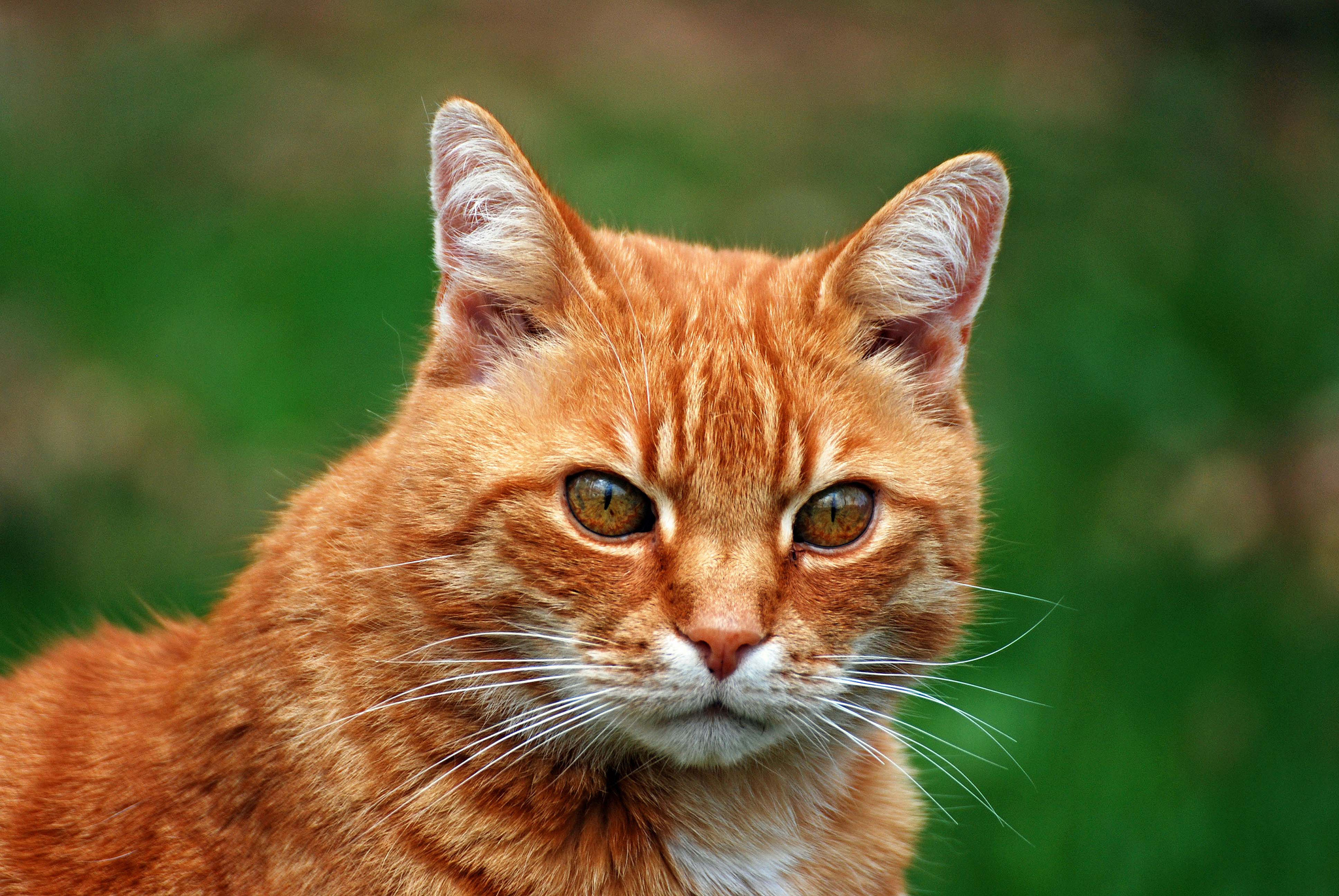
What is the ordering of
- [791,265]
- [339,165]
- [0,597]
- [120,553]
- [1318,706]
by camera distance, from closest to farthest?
1. [791,265]
2. [1318,706]
3. [0,597]
4. [120,553]
5. [339,165]

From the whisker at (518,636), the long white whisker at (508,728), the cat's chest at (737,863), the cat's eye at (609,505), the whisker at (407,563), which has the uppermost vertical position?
the cat's eye at (609,505)

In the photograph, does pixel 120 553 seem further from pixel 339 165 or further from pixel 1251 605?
pixel 1251 605

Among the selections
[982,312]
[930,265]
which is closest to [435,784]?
[930,265]

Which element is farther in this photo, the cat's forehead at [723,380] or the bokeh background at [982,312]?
the bokeh background at [982,312]

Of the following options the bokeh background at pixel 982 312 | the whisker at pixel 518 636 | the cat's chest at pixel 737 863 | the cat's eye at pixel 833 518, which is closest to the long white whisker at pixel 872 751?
the cat's chest at pixel 737 863

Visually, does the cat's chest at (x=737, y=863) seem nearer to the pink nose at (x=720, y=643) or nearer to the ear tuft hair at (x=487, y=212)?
the pink nose at (x=720, y=643)

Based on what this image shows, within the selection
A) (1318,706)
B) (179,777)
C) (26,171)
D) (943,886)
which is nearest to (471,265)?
(179,777)

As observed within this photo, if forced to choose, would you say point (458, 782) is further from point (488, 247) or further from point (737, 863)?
point (488, 247)

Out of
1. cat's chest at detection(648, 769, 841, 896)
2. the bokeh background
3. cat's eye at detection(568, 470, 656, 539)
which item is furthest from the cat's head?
the bokeh background

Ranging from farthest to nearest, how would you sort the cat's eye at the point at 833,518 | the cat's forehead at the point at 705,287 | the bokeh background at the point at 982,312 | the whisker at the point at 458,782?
the bokeh background at the point at 982,312 → the cat's forehead at the point at 705,287 → the cat's eye at the point at 833,518 → the whisker at the point at 458,782
